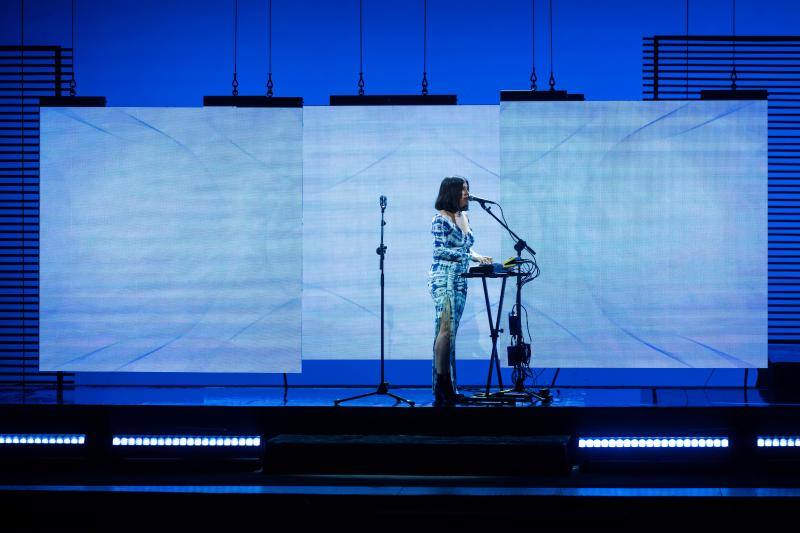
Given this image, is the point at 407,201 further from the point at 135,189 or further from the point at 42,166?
the point at 42,166

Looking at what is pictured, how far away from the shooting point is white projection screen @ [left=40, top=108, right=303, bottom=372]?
24.5ft

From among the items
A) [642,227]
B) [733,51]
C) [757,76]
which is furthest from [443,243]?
[757,76]

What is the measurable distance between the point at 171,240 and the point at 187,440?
1.87 meters

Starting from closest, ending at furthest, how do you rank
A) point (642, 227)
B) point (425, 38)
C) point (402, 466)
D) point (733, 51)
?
point (402, 466) < point (642, 227) < point (733, 51) < point (425, 38)

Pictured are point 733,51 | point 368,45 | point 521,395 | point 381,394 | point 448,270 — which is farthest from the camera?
point 368,45

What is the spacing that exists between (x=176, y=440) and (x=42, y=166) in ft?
9.40

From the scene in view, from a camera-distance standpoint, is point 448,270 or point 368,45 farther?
point 368,45

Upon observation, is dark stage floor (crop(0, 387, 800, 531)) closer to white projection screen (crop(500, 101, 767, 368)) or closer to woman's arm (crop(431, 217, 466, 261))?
white projection screen (crop(500, 101, 767, 368))

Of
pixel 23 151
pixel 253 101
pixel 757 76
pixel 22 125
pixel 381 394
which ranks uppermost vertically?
pixel 757 76

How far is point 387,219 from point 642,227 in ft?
7.24

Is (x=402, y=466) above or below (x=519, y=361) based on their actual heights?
below

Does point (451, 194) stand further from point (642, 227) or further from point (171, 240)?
point (171, 240)

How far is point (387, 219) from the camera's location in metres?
7.50

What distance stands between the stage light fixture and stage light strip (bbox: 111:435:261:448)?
2.60 metres
